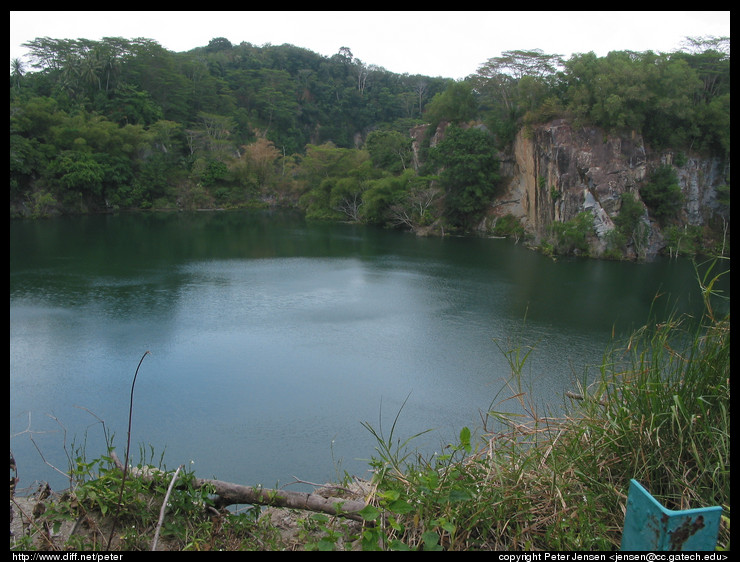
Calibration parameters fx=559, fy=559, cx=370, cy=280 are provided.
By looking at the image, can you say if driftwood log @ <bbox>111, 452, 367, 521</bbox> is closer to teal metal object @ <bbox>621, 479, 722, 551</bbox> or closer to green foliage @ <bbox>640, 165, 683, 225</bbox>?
teal metal object @ <bbox>621, 479, 722, 551</bbox>

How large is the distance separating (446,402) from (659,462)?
706 centimetres

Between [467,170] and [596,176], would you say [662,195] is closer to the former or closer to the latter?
[596,176]

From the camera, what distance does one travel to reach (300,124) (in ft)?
168

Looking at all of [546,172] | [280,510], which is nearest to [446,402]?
[280,510]

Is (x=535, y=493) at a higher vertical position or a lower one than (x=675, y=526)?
lower

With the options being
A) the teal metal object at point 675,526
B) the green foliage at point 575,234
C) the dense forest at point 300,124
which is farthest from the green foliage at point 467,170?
the teal metal object at point 675,526

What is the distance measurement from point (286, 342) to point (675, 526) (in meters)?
10.8

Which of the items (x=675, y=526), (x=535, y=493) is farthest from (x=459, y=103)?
(x=675, y=526)

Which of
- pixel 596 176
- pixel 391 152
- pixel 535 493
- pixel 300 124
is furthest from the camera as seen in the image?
pixel 300 124

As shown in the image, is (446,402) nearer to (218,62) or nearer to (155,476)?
(155,476)

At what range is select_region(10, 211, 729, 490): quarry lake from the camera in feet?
25.0

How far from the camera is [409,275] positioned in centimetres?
1888

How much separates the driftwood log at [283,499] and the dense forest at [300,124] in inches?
941
